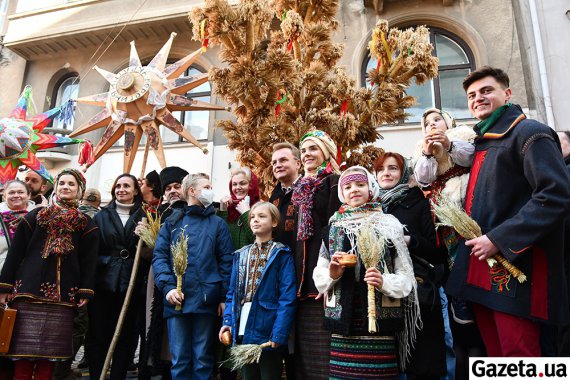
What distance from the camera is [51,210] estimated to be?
337cm

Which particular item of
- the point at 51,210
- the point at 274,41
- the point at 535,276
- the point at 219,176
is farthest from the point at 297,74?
the point at 219,176

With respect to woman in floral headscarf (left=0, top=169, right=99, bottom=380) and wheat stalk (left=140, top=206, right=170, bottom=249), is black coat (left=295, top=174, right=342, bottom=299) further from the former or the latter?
woman in floral headscarf (left=0, top=169, right=99, bottom=380)

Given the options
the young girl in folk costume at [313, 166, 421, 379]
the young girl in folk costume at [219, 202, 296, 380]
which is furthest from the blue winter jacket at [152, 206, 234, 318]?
the young girl in folk costume at [313, 166, 421, 379]

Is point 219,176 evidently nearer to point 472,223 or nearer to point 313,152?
point 313,152

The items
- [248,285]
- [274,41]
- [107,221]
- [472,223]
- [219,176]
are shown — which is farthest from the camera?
[219,176]

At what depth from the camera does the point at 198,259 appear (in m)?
3.21

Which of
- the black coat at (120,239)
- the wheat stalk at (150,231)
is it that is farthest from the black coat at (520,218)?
the black coat at (120,239)

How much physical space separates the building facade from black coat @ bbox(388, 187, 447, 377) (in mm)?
5159

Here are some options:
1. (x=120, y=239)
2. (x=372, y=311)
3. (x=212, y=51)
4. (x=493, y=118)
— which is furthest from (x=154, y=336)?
(x=212, y=51)

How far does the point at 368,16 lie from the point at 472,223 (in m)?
7.95

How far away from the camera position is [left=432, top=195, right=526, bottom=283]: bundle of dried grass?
200 cm

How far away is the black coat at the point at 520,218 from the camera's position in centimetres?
193

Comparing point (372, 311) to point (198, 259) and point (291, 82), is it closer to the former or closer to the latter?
point (198, 259)

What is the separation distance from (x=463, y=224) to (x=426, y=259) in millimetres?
491
